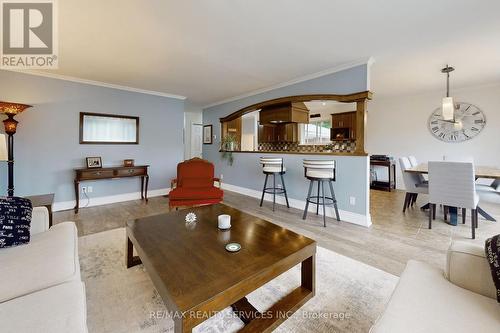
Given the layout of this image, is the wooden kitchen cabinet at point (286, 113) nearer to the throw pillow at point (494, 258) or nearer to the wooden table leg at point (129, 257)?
the wooden table leg at point (129, 257)

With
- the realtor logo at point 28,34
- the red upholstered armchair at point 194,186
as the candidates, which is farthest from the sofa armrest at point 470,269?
the realtor logo at point 28,34

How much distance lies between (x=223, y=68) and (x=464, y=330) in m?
3.67

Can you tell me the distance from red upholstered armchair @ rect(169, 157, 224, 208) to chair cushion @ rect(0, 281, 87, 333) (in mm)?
2087

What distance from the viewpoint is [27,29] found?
2322mm

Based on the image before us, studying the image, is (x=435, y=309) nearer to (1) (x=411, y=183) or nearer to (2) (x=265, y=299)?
(2) (x=265, y=299)

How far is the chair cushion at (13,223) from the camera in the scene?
1403 millimetres

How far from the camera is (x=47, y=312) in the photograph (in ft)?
2.84

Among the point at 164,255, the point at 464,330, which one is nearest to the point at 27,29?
the point at 164,255

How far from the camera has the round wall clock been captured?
450 cm

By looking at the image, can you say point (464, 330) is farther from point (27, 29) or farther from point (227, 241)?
point (27, 29)

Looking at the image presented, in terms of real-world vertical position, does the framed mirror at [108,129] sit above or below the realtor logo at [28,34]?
below

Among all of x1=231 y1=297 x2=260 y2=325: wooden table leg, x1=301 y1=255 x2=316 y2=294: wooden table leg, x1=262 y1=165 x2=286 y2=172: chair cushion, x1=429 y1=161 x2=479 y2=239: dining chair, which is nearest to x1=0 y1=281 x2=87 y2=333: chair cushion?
x1=231 y1=297 x2=260 y2=325: wooden table leg

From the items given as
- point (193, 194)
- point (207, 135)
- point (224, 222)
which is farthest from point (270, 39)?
point (207, 135)

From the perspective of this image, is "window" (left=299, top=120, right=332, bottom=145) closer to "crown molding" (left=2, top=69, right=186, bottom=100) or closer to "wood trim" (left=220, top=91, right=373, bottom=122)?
"wood trim" (left=220, top=91, right=373, bottom=122)
